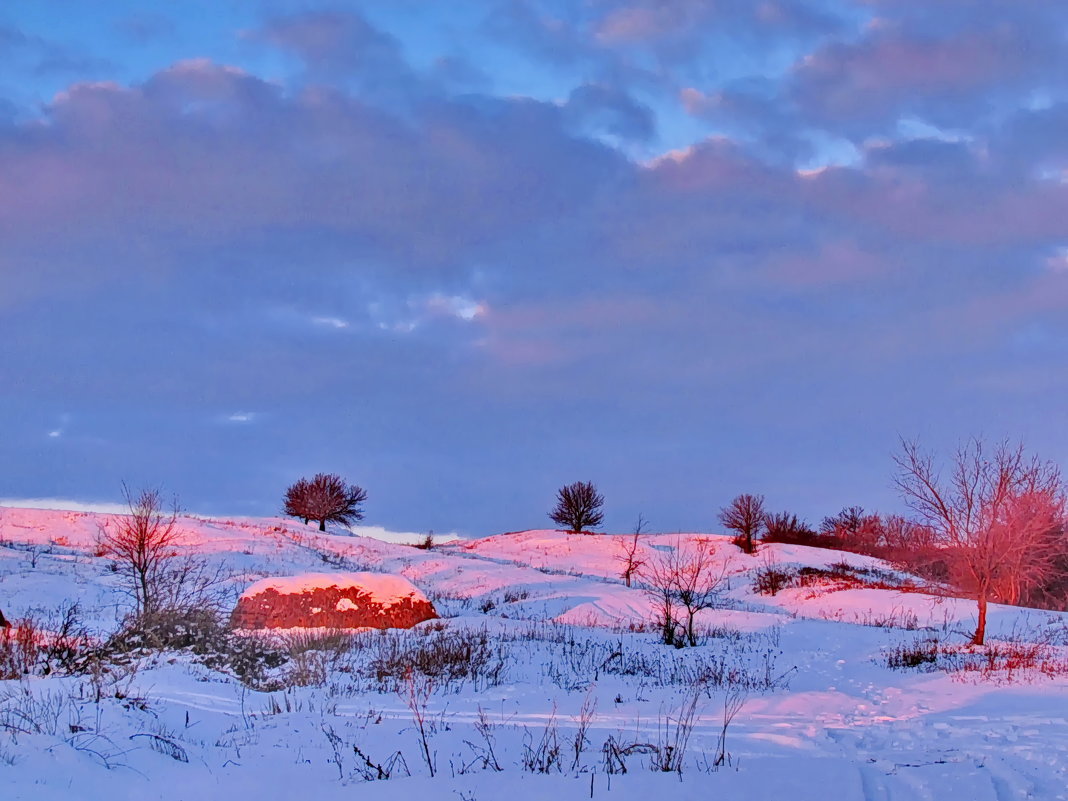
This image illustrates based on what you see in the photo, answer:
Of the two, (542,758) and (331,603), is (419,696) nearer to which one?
(542,758)

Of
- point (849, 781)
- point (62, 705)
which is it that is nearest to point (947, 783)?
point (849, 781)

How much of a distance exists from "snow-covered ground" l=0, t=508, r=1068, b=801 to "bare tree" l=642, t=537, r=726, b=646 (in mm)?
920

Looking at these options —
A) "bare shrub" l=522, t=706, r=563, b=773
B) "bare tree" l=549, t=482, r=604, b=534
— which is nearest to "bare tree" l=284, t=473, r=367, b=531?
"bare tree" l=549, t=482, r=604, b=534

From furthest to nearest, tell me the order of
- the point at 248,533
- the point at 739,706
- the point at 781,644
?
1. the point at 248,533
2. the point at 781,644
3. the point at 739,706

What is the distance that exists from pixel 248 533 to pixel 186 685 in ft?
108

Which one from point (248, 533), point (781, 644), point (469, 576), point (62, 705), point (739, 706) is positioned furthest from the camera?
point (248, 533)

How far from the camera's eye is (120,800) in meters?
5.03

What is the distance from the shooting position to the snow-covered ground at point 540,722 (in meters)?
5.46

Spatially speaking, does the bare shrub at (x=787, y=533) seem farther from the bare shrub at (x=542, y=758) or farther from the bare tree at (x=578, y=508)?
the bare shrub at (x=542, y=758)

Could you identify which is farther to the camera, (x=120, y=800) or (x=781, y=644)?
(x=781, y=644)

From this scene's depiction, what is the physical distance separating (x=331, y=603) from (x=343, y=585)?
69 cm

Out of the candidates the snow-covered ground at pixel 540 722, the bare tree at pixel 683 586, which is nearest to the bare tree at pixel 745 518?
the bare tree at pixel 683 586

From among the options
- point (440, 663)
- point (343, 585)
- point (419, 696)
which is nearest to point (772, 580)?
point (343, 585)

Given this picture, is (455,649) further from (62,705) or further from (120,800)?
(120,800)
